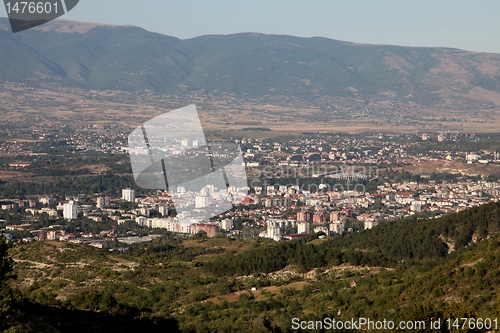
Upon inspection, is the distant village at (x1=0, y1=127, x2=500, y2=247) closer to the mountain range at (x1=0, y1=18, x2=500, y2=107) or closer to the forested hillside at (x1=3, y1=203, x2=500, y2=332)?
→ the forested hillside at (x1=3, y1=203, x2=500, y2=332)

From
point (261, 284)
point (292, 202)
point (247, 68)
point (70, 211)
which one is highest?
point (247, 68)

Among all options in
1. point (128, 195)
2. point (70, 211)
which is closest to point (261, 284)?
point (70, 211)

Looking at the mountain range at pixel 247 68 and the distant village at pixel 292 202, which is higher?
the mountain range at pixel 247 68

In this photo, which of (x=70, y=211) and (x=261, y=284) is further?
(x=70, y=211)

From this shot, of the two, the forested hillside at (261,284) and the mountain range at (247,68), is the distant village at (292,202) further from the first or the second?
the mountain range at (247,68)

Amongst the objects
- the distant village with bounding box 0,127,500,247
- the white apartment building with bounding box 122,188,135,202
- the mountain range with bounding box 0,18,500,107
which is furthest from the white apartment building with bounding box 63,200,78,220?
the mountain range with bounding box 0,18,500,107

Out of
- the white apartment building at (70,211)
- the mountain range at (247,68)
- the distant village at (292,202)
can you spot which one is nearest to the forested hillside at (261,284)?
the distant village at (292,202)

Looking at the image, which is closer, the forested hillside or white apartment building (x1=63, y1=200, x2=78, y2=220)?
the forested hillside

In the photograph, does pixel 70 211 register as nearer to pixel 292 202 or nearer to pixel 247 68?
pixel 292 202
